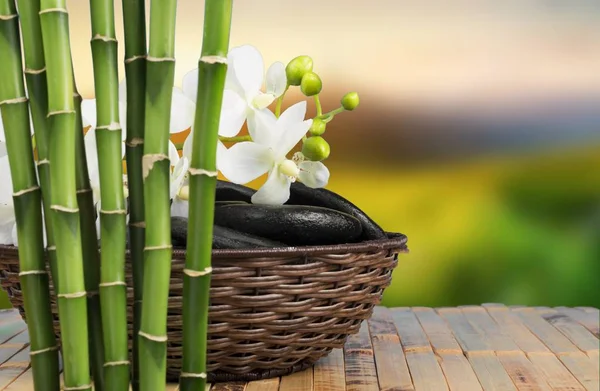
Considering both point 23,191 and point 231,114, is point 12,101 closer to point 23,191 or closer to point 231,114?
point 23,191

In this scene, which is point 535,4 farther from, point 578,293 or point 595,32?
point 578,293

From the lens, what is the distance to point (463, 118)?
188cm

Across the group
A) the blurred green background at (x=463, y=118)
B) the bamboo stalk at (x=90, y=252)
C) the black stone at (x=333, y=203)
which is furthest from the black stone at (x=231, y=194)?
the blurred green background at (x=463, y=118)

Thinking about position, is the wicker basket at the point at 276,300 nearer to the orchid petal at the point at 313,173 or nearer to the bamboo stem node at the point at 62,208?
the orchid petal at the point at 313,173

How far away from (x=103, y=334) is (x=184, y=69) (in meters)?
1.47

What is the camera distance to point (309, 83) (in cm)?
78

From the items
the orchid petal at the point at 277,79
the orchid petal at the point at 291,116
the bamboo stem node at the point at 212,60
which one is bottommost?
the orchid petal at the point at 291,116

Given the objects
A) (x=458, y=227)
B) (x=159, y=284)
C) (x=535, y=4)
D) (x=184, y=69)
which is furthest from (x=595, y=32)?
(x=159, y=284)

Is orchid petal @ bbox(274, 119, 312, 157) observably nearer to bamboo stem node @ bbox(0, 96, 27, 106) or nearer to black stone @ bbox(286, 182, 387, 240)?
black stone @ bbox(286, 182, 387, 240)

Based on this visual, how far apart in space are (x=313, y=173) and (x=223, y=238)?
13cm

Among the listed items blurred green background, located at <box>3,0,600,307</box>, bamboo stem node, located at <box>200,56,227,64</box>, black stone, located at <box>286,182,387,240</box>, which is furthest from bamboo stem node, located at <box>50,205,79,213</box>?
blurred green background, located at <box>3,0,600,307</box>

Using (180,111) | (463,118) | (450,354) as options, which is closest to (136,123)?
(180,111)

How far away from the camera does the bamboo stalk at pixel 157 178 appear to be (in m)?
0.42

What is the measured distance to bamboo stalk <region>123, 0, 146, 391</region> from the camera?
44cm
